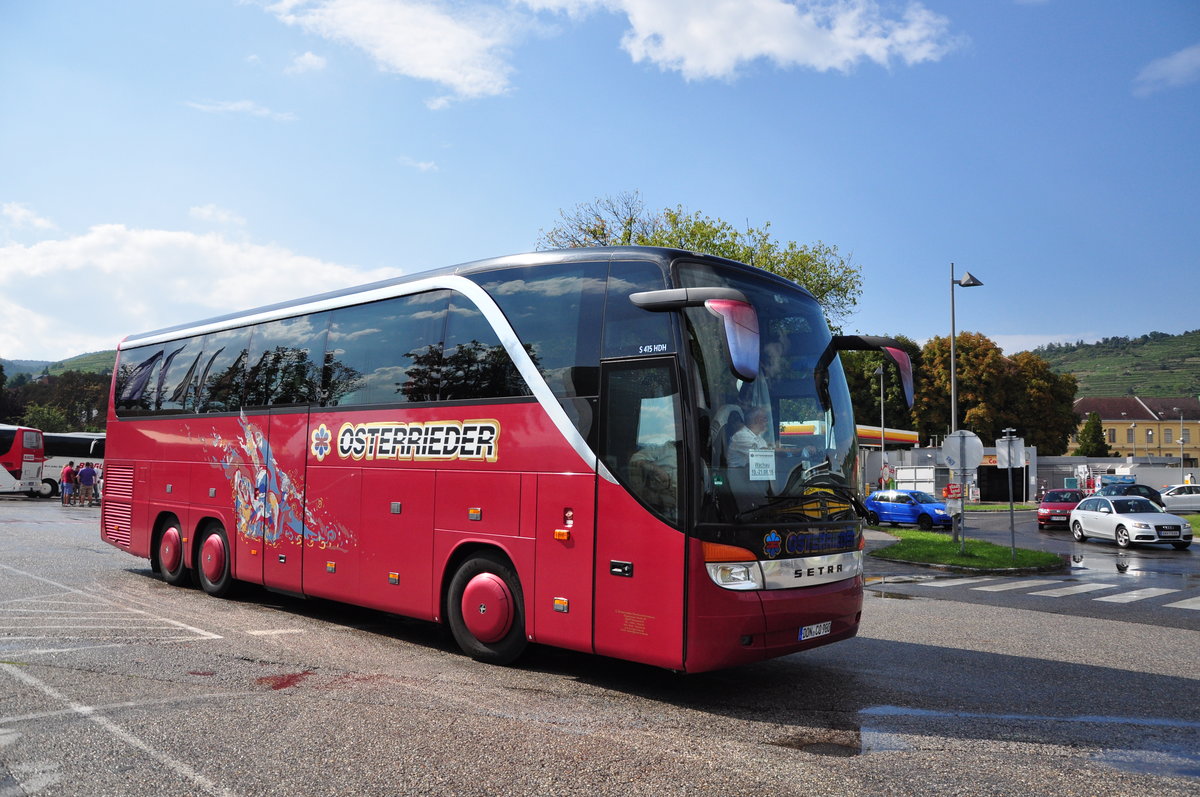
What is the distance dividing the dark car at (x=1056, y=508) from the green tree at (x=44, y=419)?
84555 millimetres

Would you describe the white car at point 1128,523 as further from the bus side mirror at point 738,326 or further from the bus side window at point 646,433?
the bus side mirror at point 738,326

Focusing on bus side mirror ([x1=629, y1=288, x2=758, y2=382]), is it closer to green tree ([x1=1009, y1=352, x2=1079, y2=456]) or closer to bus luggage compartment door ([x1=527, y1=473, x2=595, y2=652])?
bus luggage compartment door ([x1=527, y1=473, x2=595, y2=652])

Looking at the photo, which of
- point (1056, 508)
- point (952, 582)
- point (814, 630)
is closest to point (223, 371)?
point (814, 630)

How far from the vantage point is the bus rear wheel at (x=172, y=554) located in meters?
12.6

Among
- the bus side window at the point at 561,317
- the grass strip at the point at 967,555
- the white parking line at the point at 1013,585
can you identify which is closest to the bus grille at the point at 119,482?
the bus side window at the point at 561,317

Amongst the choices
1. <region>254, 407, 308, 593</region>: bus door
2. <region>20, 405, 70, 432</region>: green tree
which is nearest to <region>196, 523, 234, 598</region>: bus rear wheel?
<region>254, 407, 308, 593</region>: bus door

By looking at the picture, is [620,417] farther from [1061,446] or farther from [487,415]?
[1061,446]

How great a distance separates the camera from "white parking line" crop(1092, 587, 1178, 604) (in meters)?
14.9

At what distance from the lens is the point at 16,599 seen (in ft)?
35.4

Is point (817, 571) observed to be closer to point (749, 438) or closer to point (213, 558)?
point (749, 438)

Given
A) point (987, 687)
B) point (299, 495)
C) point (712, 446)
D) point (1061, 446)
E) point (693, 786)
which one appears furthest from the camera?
point (1061, 446)

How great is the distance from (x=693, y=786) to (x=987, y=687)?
4.01m

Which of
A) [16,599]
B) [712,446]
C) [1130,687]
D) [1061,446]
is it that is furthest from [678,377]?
[1061,446]

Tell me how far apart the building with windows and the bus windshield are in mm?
138542
